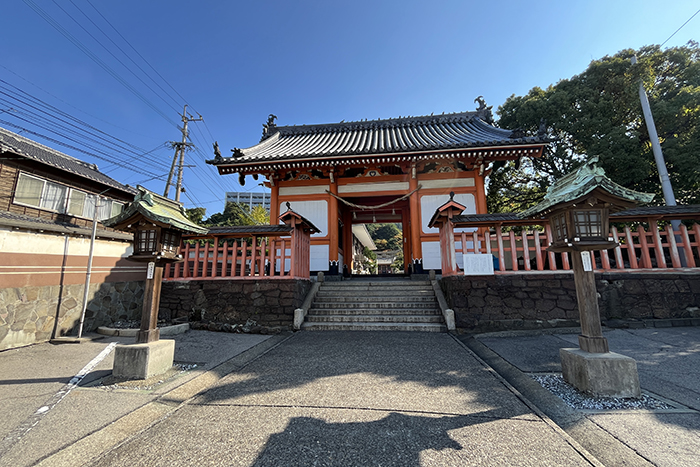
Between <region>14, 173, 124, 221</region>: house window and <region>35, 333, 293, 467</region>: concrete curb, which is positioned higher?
<region>14, 173, 124, 221</region>: house window

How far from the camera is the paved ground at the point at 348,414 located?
2.12 metres

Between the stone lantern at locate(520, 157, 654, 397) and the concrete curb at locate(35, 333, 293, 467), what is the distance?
4.46m

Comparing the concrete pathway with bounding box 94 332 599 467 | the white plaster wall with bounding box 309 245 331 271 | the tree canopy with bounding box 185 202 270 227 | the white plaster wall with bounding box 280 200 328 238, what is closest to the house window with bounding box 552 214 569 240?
the concrete pathway with bounding box 94 332 599 467

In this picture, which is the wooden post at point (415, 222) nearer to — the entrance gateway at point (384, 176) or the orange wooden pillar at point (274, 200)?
the entrance gateway at point (384, 176)

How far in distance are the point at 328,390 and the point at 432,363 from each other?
173 centimetres

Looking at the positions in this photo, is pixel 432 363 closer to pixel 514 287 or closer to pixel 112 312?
pixel 514 287

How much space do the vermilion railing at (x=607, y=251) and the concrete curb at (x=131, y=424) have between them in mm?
5177

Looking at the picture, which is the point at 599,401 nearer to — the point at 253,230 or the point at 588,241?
the point at 588,241

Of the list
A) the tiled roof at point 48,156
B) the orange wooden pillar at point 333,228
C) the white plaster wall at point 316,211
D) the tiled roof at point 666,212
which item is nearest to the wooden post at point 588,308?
the tiled roof at point 666,212

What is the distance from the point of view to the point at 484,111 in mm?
14109

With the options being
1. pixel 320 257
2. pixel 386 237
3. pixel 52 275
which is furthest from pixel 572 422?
pixel 386 237

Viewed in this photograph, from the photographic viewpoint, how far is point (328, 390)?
331cm

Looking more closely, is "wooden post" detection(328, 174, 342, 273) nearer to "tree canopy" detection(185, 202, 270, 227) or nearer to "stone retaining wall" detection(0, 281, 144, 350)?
"stone retaining wall" detection(0, 281, 144, 350)

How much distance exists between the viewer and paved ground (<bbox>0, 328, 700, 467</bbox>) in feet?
6.96
